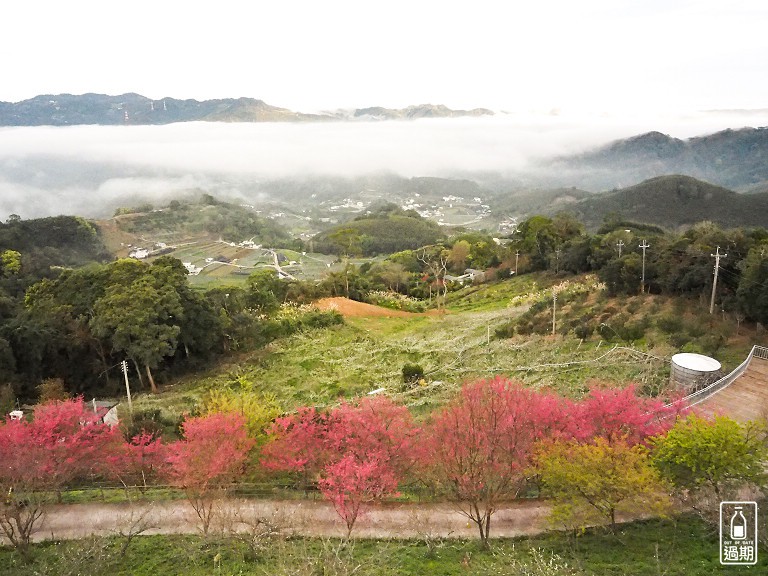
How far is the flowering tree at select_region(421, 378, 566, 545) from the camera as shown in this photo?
14703mm

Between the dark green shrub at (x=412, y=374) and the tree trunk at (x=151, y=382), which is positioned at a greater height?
the dark green shrub at (x=412, y=374)

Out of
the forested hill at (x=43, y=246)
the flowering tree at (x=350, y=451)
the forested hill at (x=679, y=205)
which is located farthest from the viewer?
the forested hill at (x=679, y=205)

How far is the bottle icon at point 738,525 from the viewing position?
44.3 ft

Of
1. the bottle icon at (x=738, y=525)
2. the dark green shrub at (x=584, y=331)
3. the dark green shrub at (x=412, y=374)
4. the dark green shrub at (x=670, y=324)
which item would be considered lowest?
the dark green shrub at (x=412, y=374)

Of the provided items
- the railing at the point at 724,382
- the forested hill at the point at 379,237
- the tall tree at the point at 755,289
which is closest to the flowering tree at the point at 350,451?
the railing at the point at 724,382

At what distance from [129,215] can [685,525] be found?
11366 centimetres

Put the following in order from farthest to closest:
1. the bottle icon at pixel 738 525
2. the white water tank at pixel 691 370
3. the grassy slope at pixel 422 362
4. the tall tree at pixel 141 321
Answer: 1. the tall tree at pixel 141 321
2. the grassy slope at pixel 422 362
3. the white water tank at pixel 691 370
4. the bottle icon at pixel 738 525

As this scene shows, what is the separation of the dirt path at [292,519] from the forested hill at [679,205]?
3583 inches

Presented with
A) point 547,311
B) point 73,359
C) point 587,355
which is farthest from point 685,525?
point 73,359

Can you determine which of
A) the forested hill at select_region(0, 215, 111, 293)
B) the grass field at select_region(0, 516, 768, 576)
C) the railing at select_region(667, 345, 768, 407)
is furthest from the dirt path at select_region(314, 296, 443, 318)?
the grass field at select_region(0, 516, 768, 576)

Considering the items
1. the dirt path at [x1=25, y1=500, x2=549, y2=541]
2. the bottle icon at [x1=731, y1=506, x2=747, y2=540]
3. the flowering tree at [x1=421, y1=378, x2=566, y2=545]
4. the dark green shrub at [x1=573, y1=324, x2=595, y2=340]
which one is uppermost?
the flowering tree at [x1=421, y1=378, x2=566, y2=545]

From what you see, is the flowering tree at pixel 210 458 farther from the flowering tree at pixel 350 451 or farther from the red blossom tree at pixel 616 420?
the red blossom tree at pixel 616 420

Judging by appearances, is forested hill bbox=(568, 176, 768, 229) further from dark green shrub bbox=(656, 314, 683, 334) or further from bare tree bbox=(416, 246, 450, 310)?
dark green shrub bbox=(656, 314, 683, 334)

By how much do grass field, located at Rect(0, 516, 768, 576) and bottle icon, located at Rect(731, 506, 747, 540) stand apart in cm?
57
